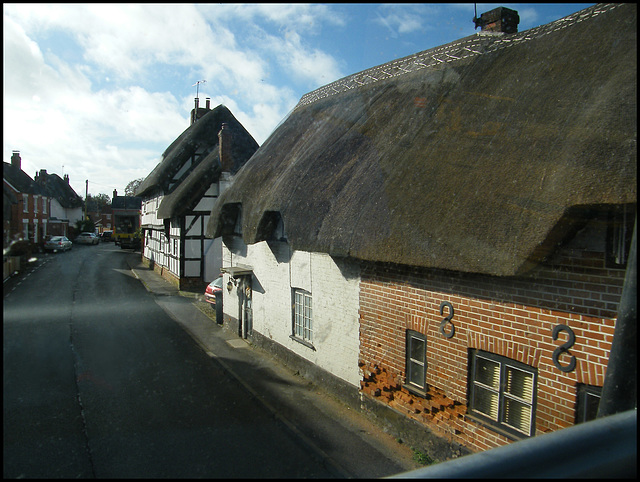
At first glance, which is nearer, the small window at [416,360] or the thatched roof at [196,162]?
the small window at [416,360]

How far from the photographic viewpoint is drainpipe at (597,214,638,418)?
8.03 feet

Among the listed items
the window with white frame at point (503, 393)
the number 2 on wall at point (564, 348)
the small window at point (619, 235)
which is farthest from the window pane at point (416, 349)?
the small window at point (619, 235)

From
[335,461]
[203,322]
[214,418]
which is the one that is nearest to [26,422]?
[214,418]

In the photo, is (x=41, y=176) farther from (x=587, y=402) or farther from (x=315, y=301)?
(x=315, y=301)

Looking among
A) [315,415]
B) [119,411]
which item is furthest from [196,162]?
[315,415]

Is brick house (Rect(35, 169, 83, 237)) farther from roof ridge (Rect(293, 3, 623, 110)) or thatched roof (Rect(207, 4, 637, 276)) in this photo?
roof ridge (Rect(293, 3, 623, 110))

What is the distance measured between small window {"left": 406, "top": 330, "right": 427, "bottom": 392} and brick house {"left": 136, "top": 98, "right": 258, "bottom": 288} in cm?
1301

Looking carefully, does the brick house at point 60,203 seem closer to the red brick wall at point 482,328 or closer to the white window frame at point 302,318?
the red brick wall at point 482,328

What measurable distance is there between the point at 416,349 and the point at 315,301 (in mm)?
2597

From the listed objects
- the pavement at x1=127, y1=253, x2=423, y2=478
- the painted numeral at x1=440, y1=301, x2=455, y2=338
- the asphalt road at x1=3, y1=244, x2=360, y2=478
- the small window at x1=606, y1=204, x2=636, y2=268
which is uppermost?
the small window at x1=606, y1=204, x2=636, y2=268

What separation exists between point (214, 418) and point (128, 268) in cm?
2022

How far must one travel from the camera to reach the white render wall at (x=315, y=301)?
23.9 ft

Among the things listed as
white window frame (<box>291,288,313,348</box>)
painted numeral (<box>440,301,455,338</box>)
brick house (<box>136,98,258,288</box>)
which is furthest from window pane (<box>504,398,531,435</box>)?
brick house (<box>136,98,258,288</box>)

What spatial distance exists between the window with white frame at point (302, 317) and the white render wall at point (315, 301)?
11cm
